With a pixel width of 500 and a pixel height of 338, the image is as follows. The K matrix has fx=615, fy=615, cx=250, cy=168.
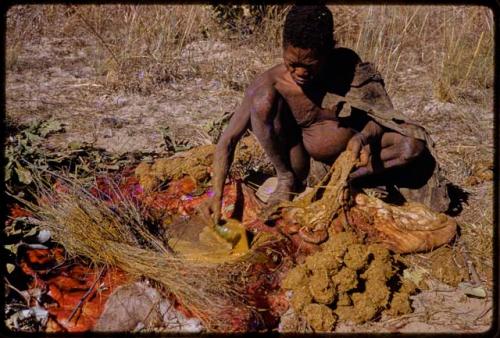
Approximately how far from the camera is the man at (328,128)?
316cm

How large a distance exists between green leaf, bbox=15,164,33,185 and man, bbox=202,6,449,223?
1.00 m

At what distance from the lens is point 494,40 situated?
210 inches

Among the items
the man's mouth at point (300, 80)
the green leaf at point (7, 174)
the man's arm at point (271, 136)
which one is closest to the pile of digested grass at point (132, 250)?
the green leaf at point (7, 174)

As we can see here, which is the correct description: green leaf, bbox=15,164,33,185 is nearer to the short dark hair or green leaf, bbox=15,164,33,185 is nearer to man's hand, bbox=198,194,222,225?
man's hand, bbox=198,194,222,225

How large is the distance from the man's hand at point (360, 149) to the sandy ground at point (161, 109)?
801mm

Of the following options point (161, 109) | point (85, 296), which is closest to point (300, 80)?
point (85, 296)

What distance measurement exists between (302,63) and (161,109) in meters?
2.37

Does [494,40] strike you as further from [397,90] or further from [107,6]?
[107,6]

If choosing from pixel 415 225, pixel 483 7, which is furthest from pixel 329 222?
pixel 483 7

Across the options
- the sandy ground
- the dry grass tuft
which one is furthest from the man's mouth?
the dry grass tuft

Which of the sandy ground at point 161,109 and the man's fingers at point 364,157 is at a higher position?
the man's fingers at point 364,157

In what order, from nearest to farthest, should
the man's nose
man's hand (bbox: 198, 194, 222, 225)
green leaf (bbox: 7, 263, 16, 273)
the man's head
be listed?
1. green leaf (bbox: 7, 263, 16, 273)
2. the man's head
3. the man's nose
4. man's hand (bbox: 198, 194, 222, 225)

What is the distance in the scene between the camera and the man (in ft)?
10.4

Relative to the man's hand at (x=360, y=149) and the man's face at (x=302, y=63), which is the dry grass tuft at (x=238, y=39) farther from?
the man's face at (x=302, y=63)
